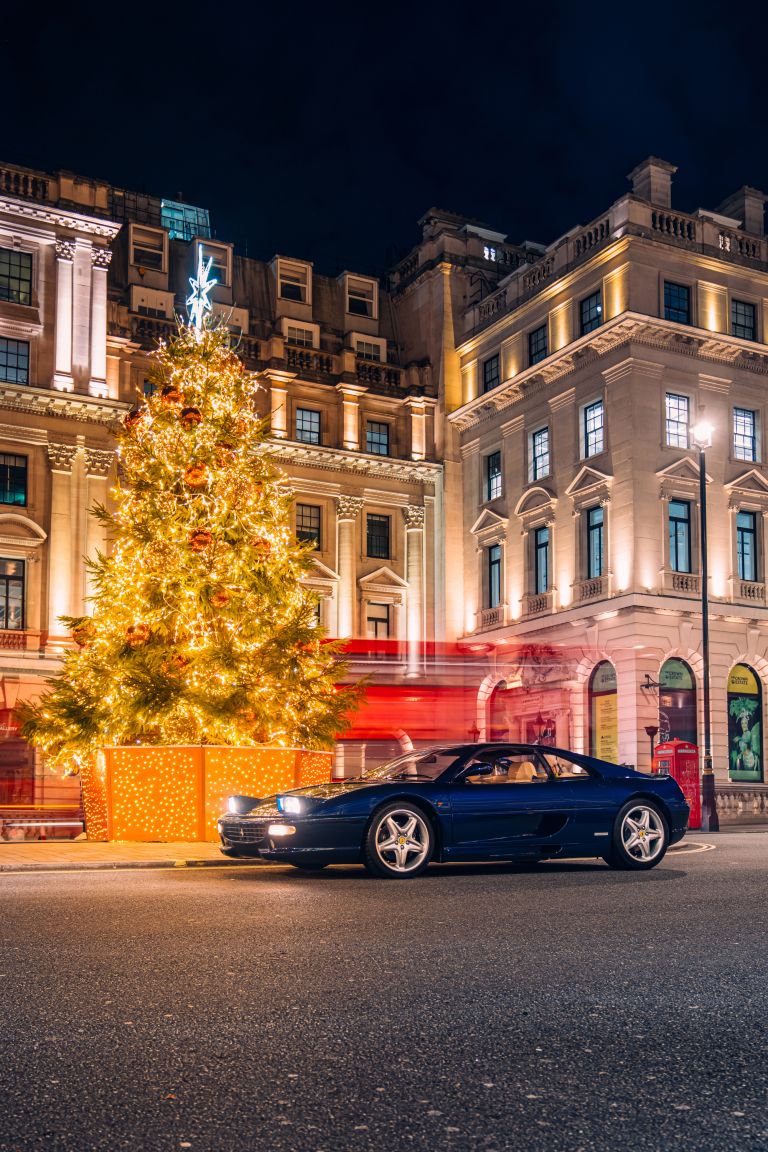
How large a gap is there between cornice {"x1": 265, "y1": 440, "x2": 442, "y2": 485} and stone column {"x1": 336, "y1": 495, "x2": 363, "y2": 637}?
1.31 meters

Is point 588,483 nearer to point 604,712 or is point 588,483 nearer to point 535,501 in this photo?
point 535,501

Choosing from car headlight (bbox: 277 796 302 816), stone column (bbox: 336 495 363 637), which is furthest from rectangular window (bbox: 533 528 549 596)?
car headlight (bbox: 277 796 302 816)

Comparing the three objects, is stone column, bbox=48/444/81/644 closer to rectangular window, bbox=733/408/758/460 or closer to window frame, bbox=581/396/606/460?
window frame, bbox=581/396/606/460

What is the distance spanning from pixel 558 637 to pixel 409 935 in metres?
32.5

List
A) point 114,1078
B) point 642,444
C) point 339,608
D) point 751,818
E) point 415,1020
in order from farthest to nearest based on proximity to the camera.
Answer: point 339,608 → point 642,444 → point 751,818 → point 415,1020 → point 114,1078

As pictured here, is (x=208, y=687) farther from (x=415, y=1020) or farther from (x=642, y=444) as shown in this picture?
(x=642, y=444)

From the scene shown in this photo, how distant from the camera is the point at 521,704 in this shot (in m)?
40.6

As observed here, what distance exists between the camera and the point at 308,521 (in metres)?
45.2

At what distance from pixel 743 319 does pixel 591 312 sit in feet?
16.6

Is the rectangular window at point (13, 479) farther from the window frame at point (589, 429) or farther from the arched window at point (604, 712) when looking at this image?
the arched window at point (604, 712)

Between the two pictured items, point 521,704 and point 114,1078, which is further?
point 521,704

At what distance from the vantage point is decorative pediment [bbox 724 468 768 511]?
3850cm

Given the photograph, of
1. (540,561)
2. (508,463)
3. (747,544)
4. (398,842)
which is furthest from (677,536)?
(398,842)

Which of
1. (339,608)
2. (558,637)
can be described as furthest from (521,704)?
(339,608)
